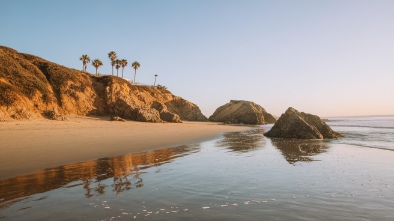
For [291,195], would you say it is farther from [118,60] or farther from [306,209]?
[118,60]

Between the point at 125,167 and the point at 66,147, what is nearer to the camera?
the point at 125,167

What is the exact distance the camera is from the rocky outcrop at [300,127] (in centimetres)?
2211

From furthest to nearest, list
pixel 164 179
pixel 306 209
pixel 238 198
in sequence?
pixel 164 179 → pixel 238 198 → pixel 306 209

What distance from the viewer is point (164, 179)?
7012 mm

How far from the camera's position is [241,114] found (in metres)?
68.5

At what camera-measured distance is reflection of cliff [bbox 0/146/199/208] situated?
18.5 feet

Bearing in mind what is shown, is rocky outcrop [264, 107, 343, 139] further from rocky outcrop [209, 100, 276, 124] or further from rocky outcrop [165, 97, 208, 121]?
rocky outcrop [165, 97, 208, 121]

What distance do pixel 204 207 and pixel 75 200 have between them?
2599 mm

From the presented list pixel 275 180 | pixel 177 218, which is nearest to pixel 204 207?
pixel 177 218

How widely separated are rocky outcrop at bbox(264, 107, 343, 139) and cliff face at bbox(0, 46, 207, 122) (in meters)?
22.7

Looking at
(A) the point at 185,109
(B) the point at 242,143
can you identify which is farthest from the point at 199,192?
(A) the point at 185,109

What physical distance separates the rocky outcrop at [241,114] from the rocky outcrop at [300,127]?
41066mm

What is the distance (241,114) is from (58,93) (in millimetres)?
46027

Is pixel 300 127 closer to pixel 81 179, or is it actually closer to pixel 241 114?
pixel 81 179
